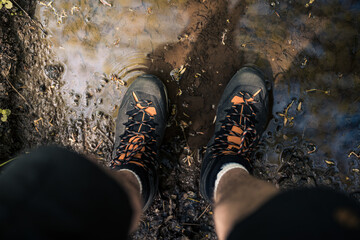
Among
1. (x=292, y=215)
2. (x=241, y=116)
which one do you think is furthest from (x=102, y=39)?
(x=292, y=215)

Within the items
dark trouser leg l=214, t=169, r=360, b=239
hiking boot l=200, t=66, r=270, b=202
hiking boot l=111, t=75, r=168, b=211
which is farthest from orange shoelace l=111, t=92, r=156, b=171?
dark trouser leg l=214, t=169, r=360, b=239

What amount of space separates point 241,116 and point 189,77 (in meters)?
0.71

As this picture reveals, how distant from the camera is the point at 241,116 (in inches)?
92.5

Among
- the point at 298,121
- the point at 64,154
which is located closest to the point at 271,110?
the point at 298,121

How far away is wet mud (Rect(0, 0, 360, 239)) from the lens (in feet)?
7.31

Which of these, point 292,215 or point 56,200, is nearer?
point 56,200

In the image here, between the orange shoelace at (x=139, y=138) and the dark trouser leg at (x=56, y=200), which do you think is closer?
the dark trouser leg at (x=56, y=200)

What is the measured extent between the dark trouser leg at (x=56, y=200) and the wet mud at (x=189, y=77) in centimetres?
129

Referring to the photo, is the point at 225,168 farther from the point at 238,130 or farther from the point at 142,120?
the point at 142,120

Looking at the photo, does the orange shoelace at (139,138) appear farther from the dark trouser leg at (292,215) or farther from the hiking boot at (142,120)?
the dark trouser leg at (292,215)

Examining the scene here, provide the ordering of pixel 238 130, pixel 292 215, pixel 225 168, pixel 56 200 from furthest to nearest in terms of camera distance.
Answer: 1. pixel 238 130
2. pixel 225 168
3. pixel 292 215
4. pixel 56 200

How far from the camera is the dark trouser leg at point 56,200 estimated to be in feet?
2.80

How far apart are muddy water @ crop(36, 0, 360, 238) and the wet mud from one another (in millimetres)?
11

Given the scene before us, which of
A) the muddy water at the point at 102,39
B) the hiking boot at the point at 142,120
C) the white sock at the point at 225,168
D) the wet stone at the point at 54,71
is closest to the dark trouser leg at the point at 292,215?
the white sock at the point at 225,168
